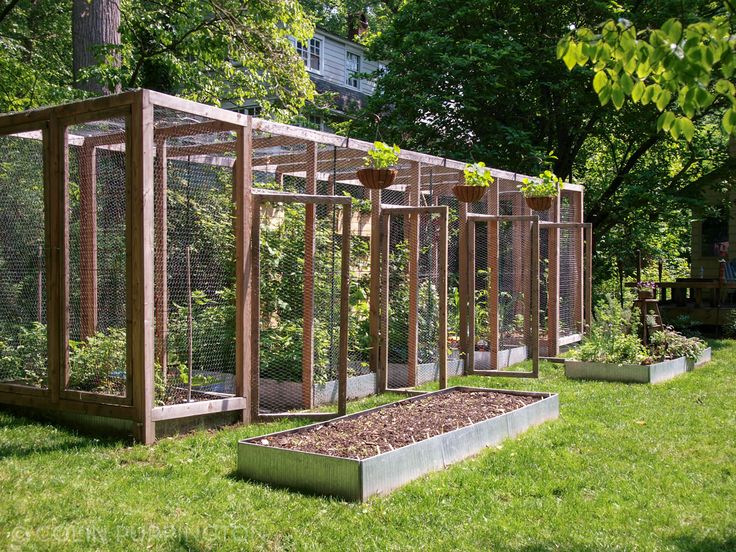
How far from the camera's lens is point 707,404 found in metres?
8.02

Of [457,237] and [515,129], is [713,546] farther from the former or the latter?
[515,129]

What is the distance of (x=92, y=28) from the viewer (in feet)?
40.6

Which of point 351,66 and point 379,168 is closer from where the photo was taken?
point 379,168

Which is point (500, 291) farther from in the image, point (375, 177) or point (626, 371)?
point (375, 177)

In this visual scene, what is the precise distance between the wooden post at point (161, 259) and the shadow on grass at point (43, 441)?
763 millimetres

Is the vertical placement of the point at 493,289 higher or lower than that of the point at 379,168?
lower

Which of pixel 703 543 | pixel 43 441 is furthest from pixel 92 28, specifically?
pixel 703 543

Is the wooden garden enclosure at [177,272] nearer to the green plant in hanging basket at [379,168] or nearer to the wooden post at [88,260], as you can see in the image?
the wooden post at [88,260]

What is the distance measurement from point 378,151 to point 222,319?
2414 mm

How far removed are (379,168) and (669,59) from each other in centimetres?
513

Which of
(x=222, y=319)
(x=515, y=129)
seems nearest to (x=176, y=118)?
(x=222, y=319)

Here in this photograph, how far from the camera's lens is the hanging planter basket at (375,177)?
7.97 meters

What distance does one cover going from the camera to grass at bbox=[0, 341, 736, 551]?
13.3 feet

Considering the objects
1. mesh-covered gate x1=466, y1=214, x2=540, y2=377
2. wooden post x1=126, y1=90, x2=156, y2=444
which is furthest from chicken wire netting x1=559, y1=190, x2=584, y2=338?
wooden post x1=126, y1=90, x2=156, y2=444
